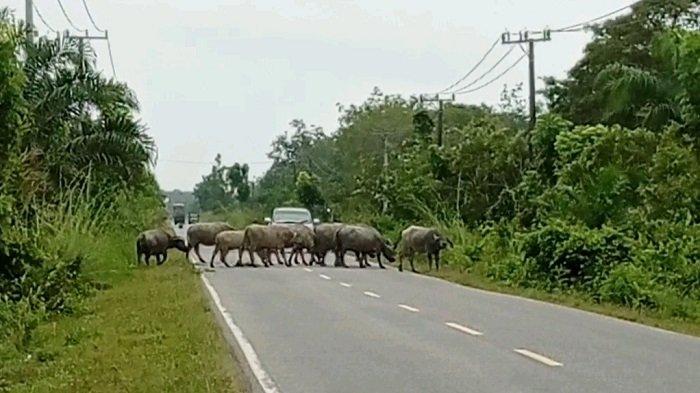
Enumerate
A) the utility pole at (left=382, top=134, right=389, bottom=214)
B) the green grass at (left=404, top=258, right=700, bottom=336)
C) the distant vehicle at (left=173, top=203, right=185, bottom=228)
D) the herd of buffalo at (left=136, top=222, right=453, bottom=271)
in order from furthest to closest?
the distant vehicle at (left=173, top=203, right=185, bottom=228), the utility pole at (left=382, top=134, right=389, bottom=214), the herd of buffalo at (left=136, top=222, right=453, bottom=271), the green grass at (left=404, top=258, right=700, bottom=336)

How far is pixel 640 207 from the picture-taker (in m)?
31.1

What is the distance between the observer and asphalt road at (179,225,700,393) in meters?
12.3

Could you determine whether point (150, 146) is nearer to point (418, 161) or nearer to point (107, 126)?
point (107, 126)

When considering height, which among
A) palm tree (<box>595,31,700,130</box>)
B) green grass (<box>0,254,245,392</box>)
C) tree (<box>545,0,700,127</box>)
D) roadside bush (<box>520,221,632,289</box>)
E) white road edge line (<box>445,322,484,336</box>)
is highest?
tree (<box>545,0,700,127</box>)

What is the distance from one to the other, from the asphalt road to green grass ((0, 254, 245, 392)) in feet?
2.11

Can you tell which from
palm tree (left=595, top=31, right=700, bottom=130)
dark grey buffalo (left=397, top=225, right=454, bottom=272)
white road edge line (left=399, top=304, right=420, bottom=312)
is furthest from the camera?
palm tree (left=595, top=31, right=700, bottom=130)

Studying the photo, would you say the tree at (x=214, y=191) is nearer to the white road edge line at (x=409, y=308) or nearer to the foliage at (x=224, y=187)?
the foliage at (x=224, y=187)

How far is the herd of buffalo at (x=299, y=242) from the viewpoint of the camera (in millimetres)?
38438

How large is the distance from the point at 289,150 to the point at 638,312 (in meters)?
94.8

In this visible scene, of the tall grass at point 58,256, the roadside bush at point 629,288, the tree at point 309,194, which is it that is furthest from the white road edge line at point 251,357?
the tree at point 309,194

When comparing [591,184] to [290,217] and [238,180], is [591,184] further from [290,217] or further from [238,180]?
[238,180]

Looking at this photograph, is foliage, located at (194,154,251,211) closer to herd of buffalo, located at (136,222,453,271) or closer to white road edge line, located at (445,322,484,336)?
herd of buffalo, located at (136,222,453,271)

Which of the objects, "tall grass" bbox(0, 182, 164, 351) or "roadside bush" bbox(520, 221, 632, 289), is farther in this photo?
"roadside bush" bbox(520, 221, 632, 289)

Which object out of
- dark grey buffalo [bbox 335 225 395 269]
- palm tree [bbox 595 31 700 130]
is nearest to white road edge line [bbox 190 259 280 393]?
dark grey buffalo [bbox 335 225 395 269]
